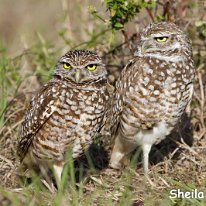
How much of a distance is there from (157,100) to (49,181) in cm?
112

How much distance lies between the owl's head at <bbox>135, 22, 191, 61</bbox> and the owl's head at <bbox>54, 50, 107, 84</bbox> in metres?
0.46

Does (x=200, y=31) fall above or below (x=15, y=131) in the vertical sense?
above

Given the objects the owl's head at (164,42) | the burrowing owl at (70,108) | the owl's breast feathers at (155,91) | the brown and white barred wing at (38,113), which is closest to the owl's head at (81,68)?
the burrowing owl at (70,108)

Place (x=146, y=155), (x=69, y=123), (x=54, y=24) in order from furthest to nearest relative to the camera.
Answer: (x=54, y=24) → (x=146, y=155) → (x=69, y=123)

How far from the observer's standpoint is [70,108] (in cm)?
509

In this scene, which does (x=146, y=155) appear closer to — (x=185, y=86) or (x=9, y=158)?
(x=185, y=86)

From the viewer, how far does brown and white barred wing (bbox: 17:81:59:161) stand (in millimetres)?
5121

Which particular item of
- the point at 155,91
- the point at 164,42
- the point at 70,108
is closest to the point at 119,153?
the point at 155,91

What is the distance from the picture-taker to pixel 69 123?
5.08m

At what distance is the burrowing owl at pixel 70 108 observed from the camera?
200 inches

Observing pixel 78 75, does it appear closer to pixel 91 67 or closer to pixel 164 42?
pixel 91 67

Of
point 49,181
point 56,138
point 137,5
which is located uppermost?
point 137,5

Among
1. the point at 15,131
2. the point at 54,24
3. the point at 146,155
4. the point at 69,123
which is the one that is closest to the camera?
the point at 69,123

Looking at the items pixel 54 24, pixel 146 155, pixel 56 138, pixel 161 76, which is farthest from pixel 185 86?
pixel 54 24
